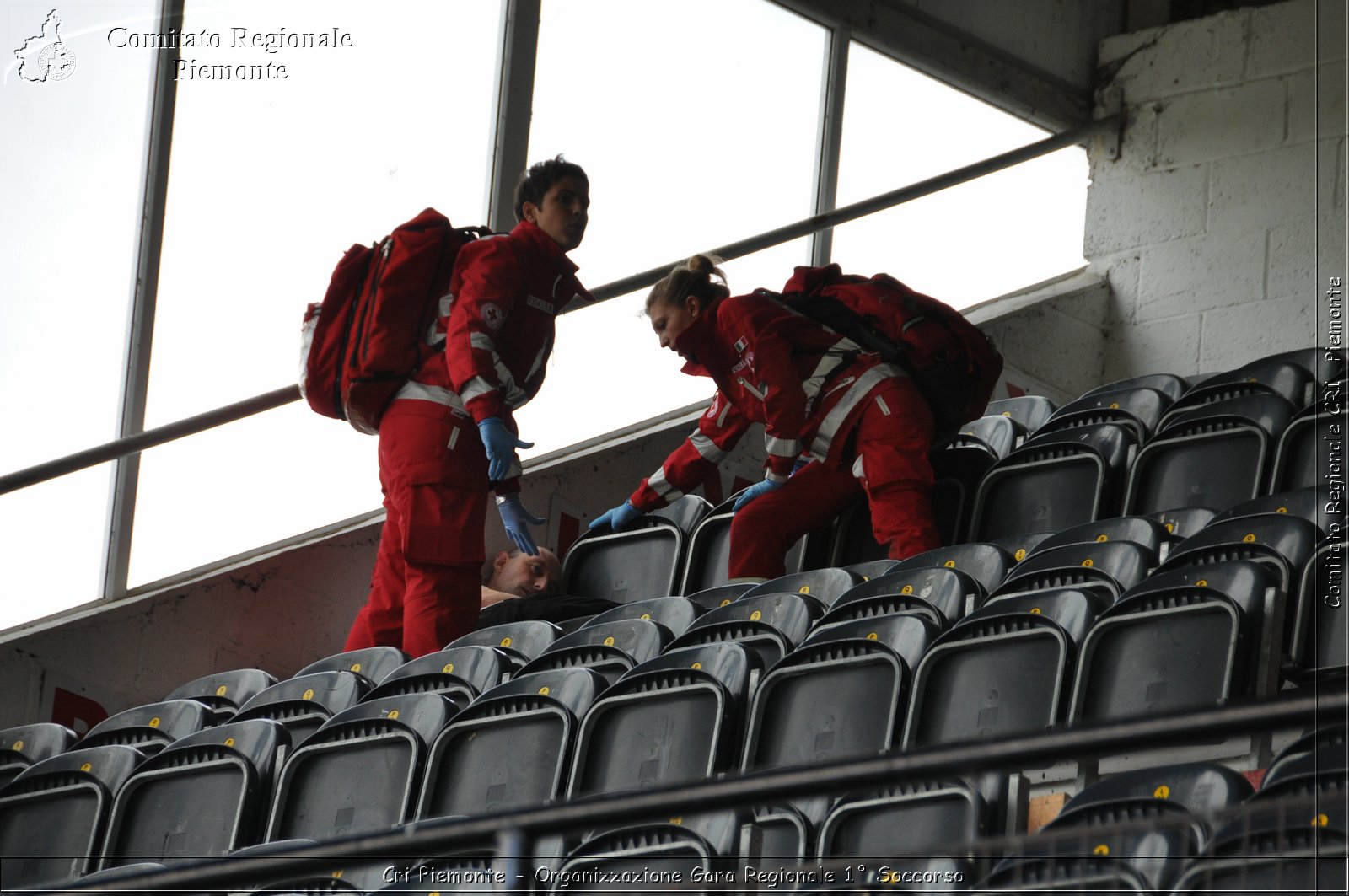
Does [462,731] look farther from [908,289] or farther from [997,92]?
[997,92]

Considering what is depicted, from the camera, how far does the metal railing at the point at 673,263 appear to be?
5.22m

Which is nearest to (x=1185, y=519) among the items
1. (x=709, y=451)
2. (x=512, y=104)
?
(x=709, y=451)

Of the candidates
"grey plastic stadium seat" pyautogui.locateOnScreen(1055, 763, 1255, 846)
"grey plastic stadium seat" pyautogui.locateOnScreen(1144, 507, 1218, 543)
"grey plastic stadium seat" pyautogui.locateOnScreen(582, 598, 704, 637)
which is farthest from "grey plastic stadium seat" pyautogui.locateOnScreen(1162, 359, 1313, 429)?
"grey plastic stadium seat" pyautogui.locateOnScreen(1055, 763, 1255, 846)

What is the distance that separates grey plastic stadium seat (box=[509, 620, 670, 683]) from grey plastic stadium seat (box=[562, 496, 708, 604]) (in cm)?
123

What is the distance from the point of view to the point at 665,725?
3.30 m

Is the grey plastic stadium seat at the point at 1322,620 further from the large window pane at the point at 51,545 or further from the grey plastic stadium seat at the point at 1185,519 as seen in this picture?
the large window pane at the point at 51,545

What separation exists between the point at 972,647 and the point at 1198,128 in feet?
16.4

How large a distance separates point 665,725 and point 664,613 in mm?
945

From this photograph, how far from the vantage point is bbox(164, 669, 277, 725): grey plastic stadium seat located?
15.0 feet

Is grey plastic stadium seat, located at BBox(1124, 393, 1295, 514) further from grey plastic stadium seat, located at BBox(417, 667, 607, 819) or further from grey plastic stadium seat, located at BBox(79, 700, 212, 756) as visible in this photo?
grey plastic stadium seat, located at BBox(79, 700, 212, 756)

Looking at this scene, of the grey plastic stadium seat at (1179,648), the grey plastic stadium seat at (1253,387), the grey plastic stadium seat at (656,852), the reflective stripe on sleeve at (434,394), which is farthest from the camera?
the grey plastic stadium seat at (1253,387)

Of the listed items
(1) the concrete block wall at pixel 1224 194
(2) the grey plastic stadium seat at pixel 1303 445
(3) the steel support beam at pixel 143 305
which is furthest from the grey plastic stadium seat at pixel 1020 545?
(1) the concrete block wall at pixel 1224 194

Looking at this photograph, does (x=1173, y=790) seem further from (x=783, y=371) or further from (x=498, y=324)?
(x=498, y=324)

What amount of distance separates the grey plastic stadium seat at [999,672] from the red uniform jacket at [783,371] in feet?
5.16
